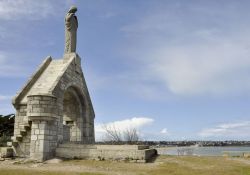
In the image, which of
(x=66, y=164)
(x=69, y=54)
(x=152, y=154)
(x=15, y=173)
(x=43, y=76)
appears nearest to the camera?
(x=15, y=173)

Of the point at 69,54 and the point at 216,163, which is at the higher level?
the point at 69,54

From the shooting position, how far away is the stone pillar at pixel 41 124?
50.1 feet

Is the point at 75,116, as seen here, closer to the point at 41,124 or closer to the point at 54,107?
the point at 54,107

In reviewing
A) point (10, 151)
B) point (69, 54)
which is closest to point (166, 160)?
point (10, 151)

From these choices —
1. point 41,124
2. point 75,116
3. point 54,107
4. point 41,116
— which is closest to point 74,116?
point 75,116

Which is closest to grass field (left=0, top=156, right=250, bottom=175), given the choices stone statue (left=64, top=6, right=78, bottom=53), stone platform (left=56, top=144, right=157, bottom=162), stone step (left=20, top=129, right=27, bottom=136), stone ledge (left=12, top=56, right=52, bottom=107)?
stone platform (left=56, top=144, right=157, bottom=162)

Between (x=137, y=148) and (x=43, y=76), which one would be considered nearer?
(x=137, y=148)

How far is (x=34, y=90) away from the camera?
695 inches

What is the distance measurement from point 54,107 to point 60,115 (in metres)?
1.30

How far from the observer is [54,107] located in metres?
15.9

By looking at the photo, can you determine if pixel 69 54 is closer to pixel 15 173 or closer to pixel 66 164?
pixel 66 164

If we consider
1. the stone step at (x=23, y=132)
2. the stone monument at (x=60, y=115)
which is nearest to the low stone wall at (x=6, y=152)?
the stone monument at (x=60, y=115)

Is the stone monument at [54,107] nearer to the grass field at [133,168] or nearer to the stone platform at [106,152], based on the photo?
the stone platform at [106,152]

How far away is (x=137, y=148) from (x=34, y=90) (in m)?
6.59
